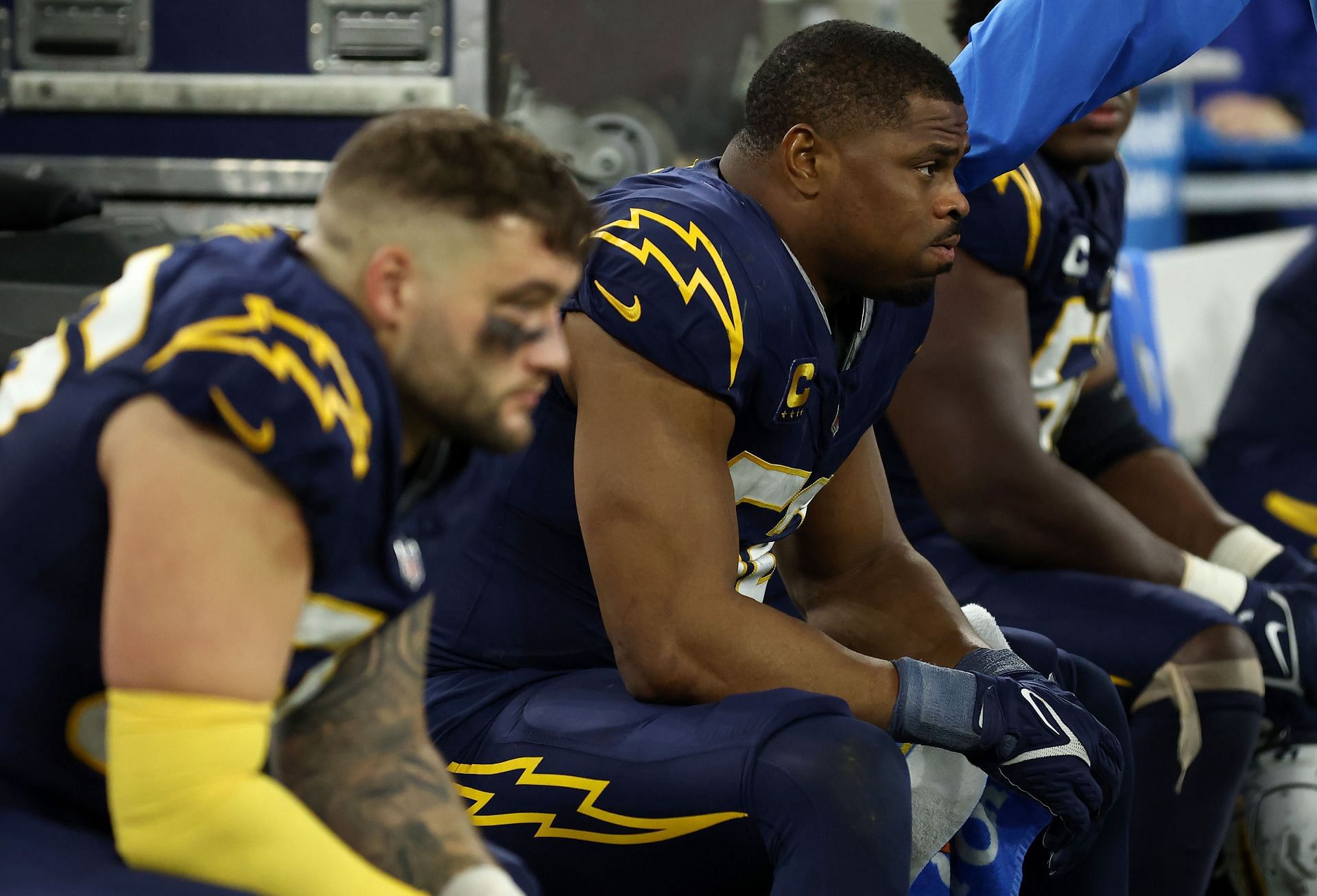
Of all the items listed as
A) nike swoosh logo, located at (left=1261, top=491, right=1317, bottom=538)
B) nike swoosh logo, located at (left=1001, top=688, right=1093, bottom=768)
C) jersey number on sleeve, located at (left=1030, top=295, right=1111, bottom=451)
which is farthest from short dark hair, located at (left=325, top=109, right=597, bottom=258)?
nike swoosh logo, located at (left=1261, top=491, right=1317, bottom=538)

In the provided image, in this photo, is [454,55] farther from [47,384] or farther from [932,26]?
[47,384]

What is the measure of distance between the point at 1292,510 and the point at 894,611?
1.58 metres

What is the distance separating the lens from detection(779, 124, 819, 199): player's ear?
6.23 ft

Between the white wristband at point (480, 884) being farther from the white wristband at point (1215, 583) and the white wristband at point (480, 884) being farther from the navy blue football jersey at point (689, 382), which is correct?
the white wristband at point (1215, 583)

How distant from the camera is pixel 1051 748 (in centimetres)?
179

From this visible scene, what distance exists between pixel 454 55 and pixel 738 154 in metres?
1.25

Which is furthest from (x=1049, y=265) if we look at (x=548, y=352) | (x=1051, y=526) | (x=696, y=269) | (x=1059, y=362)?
(x=548, y=352)

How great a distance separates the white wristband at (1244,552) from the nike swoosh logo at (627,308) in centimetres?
157

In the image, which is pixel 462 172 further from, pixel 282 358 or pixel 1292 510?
pixel 1292 510

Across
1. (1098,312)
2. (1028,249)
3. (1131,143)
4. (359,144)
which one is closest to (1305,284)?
(1098,312)

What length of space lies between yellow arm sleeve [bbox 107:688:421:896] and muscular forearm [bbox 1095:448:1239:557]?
2102 mm

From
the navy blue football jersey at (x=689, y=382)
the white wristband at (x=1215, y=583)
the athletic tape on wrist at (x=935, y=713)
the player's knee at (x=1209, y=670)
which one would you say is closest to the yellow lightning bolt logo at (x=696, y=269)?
the navy blue football jersey at (x=689, y=382)

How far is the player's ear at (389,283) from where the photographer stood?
1223 millimetres

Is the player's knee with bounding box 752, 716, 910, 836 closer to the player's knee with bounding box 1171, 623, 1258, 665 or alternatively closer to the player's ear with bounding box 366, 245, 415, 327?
the player's ear with bounding box 366, 245, 415, 327
